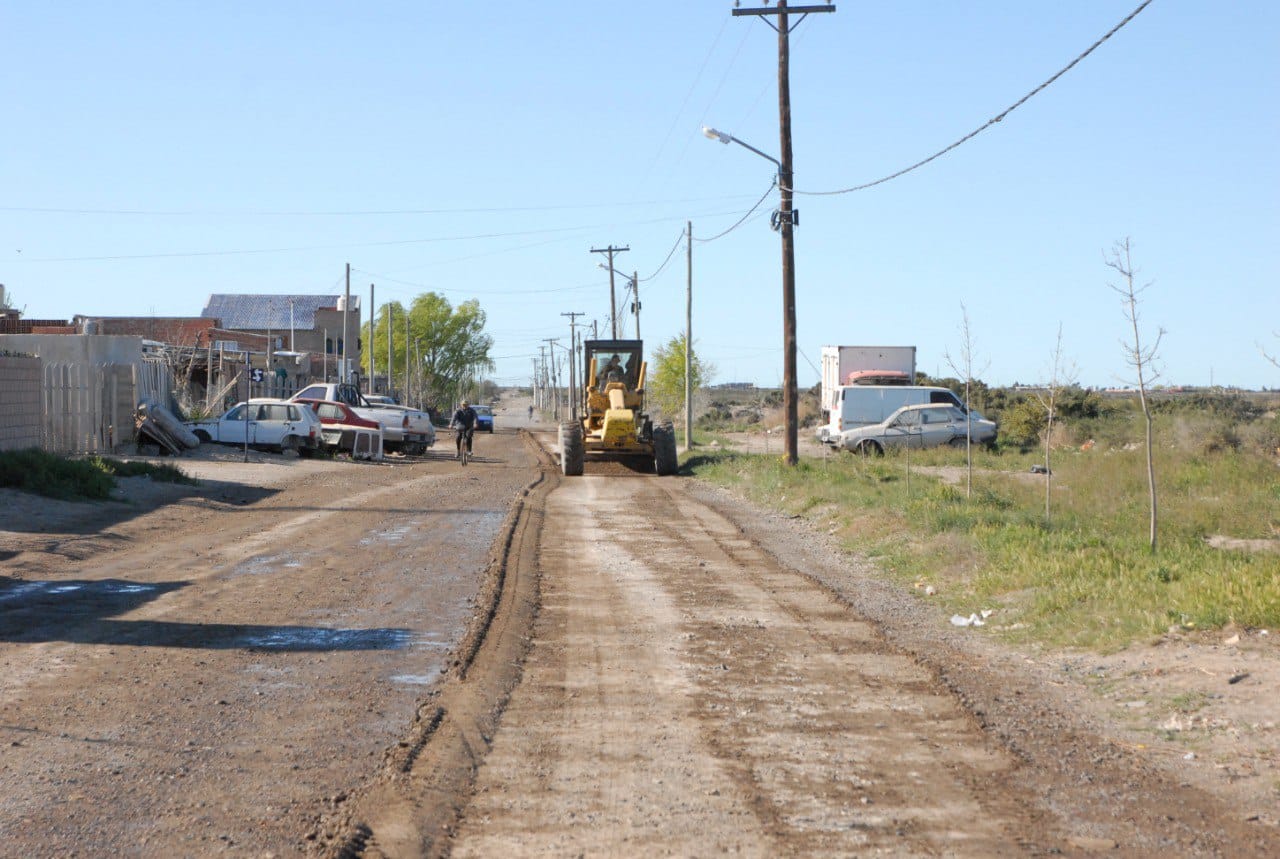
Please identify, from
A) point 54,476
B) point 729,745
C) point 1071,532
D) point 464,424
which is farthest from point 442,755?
point 464,424

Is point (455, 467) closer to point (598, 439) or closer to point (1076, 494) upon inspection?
point (598, 439)

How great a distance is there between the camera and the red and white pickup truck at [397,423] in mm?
38938

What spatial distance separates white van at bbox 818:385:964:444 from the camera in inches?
1489

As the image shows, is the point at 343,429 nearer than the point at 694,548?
No

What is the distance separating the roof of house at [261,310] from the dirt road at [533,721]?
292 ft

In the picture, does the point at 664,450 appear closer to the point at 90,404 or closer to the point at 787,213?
the point at 787,213

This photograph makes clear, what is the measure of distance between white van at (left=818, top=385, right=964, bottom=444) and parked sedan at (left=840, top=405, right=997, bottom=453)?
133 cm

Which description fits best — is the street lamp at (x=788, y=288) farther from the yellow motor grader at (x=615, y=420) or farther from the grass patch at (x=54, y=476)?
the grass patch at (x=54, y=476)

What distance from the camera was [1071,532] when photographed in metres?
14.4

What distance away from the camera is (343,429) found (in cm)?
3622

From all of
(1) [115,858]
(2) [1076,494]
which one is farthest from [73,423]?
(1) [115,858]

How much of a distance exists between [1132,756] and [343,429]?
31305mm

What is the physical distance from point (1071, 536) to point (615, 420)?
18.2 m

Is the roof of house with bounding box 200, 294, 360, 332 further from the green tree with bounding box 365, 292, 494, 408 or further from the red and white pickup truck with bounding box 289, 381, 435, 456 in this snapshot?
the red and white pickup truck with bounding box 289, 381, 435, 456
